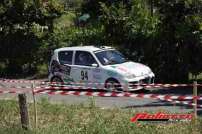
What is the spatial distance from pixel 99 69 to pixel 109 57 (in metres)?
0.85

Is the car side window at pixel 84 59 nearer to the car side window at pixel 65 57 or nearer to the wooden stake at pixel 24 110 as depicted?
the car side window at pixel 65 57

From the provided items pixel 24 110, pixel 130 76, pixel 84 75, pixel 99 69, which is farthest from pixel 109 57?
pixel 24 110

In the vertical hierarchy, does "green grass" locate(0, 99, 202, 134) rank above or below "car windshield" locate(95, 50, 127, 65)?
below

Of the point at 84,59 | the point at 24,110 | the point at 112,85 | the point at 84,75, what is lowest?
the point at 112,85

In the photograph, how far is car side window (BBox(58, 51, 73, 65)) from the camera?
2167 cm

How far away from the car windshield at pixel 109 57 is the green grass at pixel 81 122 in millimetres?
4876

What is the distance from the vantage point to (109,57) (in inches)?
828

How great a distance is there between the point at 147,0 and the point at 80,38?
5939 millimetres

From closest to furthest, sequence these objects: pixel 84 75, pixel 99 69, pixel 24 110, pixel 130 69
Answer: pixel 24 110
pixel 130 69
pixel 99 69
pixel 84 75

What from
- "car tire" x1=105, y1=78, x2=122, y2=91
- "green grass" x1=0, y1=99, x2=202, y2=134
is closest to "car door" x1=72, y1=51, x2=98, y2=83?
"car tire" x1=105, y1=78, x2=122, y2=91

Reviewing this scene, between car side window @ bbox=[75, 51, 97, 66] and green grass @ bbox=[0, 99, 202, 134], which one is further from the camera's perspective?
car side window @ bbox=[75, 51, 97, 66]

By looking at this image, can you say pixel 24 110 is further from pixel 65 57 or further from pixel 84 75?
pixel 65 57

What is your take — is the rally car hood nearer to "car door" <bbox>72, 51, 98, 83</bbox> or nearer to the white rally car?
the white rally car

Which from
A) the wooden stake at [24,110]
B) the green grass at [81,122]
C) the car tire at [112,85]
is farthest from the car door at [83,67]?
the wooden stake at [24,110]
